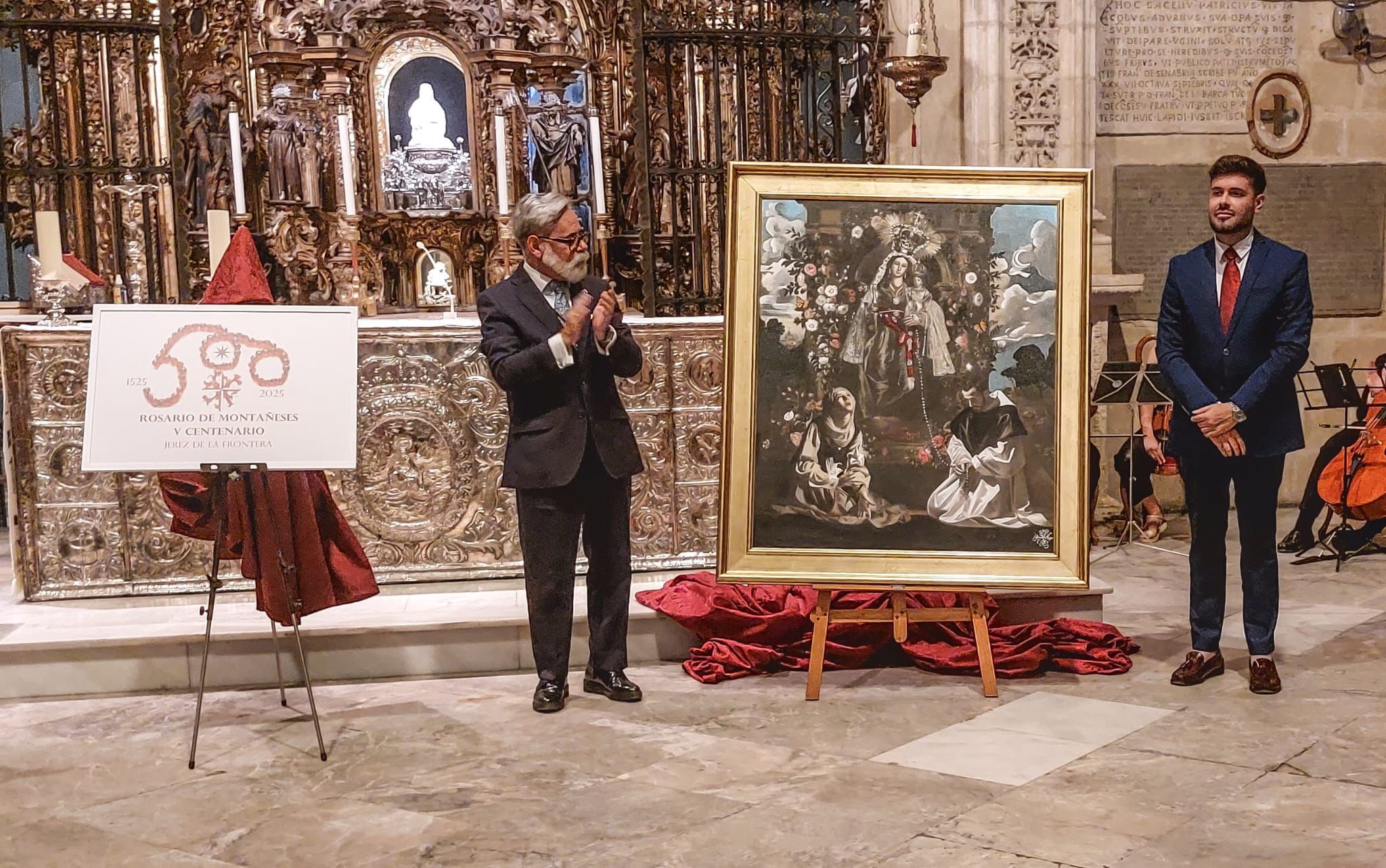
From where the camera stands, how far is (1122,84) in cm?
819

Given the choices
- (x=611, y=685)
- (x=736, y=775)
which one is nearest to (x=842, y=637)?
(x=611, y=685)

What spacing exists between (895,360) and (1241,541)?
1.31m

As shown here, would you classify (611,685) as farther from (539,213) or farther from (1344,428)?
(1344,428)

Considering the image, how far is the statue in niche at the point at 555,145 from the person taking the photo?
7645 mm

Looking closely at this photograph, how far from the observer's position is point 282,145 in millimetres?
7422

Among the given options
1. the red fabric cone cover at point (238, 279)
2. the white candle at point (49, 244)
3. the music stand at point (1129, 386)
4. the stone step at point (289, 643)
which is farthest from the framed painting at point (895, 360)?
the white candle at point (49, 244)

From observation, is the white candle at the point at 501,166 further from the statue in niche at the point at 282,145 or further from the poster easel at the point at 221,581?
the poster easel at the point at 221,581

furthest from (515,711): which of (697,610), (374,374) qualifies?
(374,374)

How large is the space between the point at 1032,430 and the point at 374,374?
104 inches

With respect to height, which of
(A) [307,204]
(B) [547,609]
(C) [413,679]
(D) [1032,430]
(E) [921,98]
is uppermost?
(E) [921,98]

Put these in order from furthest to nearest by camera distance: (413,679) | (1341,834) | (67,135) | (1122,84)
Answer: (1122,84), (67,135), (413,679), (1341,834)

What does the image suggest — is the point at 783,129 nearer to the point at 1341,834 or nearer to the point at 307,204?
the point at 307,204

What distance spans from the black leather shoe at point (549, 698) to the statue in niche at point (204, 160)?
358 centimetres

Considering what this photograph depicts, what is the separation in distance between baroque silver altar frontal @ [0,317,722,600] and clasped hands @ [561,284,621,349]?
133cm
